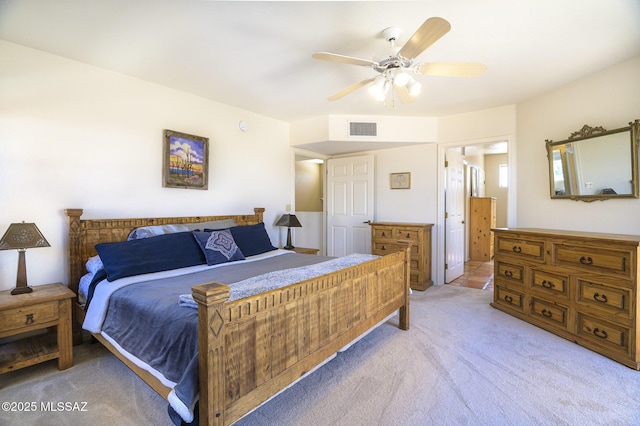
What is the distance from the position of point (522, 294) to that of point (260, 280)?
2.70 metres

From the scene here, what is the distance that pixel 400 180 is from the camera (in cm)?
457

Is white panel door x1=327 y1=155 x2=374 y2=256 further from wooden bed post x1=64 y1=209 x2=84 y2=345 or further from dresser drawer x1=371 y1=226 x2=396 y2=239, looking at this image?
wooden bed post x1=64 y1=209 x2=84 y2=345

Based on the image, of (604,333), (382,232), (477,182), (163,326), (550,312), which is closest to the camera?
(163,326)

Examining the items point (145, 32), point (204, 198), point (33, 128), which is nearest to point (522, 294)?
point (204, 198)

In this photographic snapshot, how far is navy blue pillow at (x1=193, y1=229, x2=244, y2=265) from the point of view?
8.86 ft

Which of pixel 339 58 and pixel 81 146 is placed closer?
pixel 339 58

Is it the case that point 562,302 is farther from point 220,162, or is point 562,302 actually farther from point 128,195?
point 128,195

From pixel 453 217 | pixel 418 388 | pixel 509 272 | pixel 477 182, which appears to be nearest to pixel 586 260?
pixel 509 272

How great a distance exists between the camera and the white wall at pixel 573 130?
2.57 meters

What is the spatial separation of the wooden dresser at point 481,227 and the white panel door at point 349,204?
283cm

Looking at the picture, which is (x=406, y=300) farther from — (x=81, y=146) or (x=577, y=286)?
(x=81, y=146)

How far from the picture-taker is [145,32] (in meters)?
2.12

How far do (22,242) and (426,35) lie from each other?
9.70 ft

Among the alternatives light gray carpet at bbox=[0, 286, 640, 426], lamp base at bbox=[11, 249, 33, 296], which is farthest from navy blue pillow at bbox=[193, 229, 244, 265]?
lamp base at bbox=[11, 249, 33, 296]
